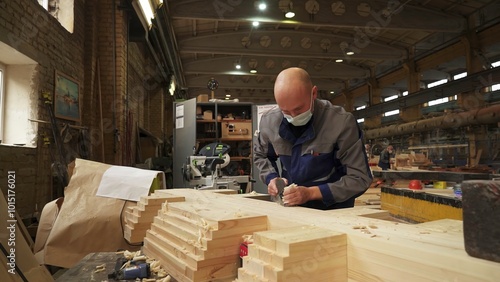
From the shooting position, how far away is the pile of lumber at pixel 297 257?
80cm

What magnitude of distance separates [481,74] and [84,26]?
771cm

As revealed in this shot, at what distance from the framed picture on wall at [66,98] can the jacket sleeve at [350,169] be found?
3.70m

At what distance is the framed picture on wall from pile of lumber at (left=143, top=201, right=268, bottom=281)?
11.6 ft

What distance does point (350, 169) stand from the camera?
5.53 feet

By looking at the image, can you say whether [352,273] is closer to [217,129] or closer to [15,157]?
[15,157]

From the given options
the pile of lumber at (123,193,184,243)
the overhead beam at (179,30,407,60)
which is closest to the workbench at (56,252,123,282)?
the pile of lumber at (123,193,184,243)

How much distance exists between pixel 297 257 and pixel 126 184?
1565 mm

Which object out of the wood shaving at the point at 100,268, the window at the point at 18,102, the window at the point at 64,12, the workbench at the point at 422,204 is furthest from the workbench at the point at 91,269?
the window at the point at 64,12

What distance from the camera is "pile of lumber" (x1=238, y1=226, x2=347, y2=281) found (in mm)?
797

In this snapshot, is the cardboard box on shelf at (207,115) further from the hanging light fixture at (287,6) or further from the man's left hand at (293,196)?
the man's left hand at (293,196)

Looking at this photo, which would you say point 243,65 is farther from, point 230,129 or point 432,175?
point 432,175

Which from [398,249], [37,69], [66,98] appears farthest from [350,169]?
[66,98]

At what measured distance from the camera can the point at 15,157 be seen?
332cm

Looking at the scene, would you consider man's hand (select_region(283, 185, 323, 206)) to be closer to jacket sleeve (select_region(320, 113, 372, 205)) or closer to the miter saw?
jacket sleeve (select_region(320, 113, 372, 205))
